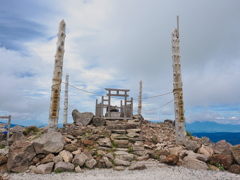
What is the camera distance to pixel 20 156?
379 inches

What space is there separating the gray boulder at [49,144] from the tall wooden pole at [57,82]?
1.93 metres

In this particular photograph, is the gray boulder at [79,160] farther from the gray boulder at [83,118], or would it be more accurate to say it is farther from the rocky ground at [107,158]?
the gray boulder at [83,118]

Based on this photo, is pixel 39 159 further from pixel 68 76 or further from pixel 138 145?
pixel 68 76

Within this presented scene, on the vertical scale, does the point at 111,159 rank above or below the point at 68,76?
below

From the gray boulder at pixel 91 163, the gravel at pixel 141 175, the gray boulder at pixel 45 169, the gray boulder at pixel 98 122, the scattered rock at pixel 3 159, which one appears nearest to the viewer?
the gravel at pixel 141 175

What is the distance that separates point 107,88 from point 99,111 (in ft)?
7.80

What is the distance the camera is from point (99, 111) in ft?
62.8

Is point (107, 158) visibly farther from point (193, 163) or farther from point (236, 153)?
point (236, 153)

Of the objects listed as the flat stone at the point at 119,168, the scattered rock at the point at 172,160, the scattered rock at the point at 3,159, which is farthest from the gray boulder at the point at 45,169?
the scattered rock at the point at 172,160

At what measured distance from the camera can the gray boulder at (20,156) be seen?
948 centimetres

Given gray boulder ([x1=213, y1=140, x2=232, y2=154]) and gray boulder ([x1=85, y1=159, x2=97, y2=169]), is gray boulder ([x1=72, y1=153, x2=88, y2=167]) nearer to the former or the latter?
gray boulder ([x1=85, y1=159, x2=97, y2=169])

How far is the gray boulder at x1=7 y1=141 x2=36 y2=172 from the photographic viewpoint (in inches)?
373

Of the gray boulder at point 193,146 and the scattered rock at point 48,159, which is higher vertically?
the gray boulder at point 193,146

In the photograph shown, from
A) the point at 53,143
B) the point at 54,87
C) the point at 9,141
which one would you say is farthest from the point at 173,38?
the point at 9,141
